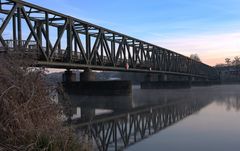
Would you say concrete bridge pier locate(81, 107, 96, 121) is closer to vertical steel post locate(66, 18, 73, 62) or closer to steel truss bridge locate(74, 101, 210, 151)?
steel truss bridge locate(74, 101, 210, 151)

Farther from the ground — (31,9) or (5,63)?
(31,9)

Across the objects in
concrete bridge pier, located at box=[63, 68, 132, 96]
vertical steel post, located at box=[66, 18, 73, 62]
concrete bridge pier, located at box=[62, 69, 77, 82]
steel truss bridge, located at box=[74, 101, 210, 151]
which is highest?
vertical steel post, located at box=[66, 18, 73, 62]

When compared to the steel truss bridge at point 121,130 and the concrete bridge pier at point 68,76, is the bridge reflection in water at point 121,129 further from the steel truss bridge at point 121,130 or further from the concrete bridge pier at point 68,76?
the concrete bridge pier at point 68,76

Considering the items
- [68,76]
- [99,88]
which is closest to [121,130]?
[99,88]

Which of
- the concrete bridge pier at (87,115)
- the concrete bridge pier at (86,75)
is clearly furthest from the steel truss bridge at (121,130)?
the concrete bridge pier at (86,75)

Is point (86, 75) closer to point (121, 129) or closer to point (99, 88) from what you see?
point (99, 88)

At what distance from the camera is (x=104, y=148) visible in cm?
1484

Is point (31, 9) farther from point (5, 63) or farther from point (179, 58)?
point (179, 58)

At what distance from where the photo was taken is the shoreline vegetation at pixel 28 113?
8.77 meters

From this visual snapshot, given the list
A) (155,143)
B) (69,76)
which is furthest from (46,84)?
(69,76)

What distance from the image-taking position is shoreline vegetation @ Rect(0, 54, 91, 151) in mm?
8773

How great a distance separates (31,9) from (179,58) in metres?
94.8

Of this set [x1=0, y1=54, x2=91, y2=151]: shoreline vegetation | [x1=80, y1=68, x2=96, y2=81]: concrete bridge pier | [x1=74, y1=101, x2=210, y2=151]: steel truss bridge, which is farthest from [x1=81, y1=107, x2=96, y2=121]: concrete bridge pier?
[x1=80, y1=68, x2=96, y2=81]: concrete bridge pier

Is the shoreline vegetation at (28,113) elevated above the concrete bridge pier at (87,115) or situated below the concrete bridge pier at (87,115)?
above
